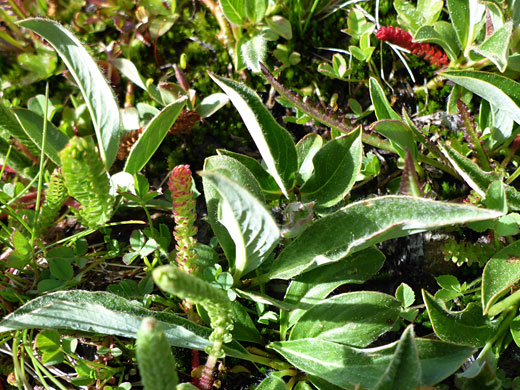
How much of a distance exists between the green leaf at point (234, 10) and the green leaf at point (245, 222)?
1.01 m

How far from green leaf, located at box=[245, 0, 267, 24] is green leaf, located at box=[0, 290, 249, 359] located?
1369 mm

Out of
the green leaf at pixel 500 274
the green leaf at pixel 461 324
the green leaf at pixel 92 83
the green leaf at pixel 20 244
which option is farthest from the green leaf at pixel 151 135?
the green leaf at pixel 500 274

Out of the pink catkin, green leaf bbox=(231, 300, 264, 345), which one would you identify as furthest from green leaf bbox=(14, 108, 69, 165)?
the pink catkin

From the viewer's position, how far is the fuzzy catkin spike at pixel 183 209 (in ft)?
4.81

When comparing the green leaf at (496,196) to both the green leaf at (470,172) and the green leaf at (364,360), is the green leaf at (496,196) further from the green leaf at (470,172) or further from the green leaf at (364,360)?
the green leaf at (364,360)

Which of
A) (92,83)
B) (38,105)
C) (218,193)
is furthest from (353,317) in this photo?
(38,105)

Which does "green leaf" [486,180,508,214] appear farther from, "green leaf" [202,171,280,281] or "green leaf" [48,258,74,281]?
"green leaf" [48,258,74,281]

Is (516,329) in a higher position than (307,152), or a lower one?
lower

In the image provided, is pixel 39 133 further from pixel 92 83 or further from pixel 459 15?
pixel 459 15

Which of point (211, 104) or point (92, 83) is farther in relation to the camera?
point (211, 104)

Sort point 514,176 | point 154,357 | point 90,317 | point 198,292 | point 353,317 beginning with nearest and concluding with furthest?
1. point 154,357
2. point 198,292
3. point 90,317
4. point 353,317
5. point 514,176

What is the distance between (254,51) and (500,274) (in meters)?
1.34

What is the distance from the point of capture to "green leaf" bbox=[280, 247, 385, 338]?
5.37ft

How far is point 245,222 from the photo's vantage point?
146 cm
